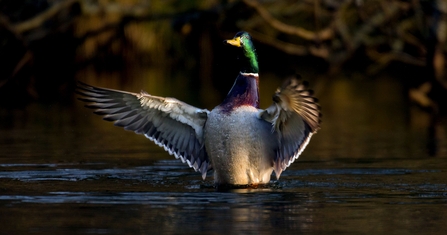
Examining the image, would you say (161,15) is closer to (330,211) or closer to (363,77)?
(363,77)

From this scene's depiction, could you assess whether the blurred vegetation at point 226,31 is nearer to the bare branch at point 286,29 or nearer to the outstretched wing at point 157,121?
the bare branch at point 286,29

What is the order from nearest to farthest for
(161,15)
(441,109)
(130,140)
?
(130,140) < (441,109) < (161,15)

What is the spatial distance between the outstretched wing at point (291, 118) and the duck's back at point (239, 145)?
83 millimetres

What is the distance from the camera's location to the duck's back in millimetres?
8117

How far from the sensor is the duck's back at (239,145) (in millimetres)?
8117

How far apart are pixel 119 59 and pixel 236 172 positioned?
1875 cm

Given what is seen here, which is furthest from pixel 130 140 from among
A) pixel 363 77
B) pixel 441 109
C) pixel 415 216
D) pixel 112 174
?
pixel 363 77

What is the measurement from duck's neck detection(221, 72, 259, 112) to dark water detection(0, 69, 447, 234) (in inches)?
28.9

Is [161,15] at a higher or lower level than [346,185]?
higher

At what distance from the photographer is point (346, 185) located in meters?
8.09

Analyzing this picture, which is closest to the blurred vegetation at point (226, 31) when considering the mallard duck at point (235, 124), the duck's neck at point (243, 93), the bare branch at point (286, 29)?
the bare branch at point (286, 29)

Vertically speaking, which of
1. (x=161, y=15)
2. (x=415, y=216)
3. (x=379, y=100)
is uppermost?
(x=161, y=15)

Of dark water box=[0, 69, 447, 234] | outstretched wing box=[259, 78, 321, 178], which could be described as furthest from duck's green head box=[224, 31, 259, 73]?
dark water box=[0, 69, 447, 234]

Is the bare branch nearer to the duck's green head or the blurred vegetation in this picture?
the blurred vegetation
